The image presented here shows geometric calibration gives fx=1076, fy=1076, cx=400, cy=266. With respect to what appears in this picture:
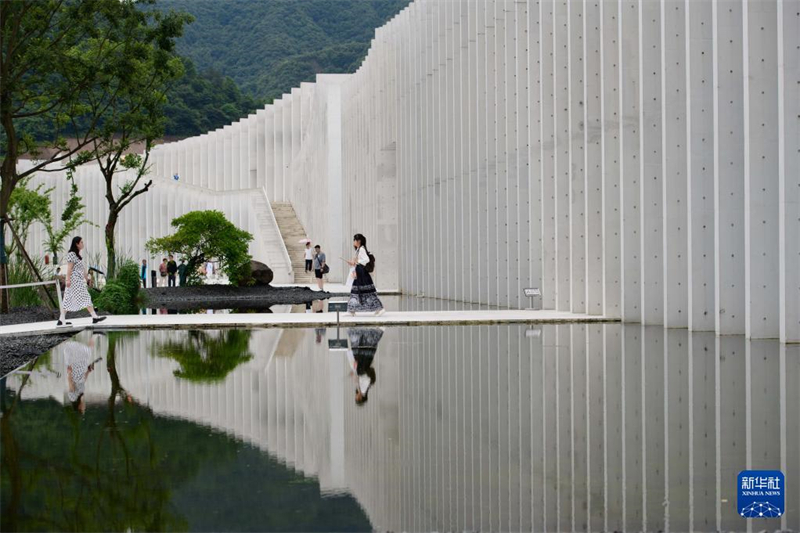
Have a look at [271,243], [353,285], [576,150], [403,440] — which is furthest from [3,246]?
[271,243]

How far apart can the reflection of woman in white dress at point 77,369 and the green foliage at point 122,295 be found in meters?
7.78

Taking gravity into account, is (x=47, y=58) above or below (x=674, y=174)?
above

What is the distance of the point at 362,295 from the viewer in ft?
66.6

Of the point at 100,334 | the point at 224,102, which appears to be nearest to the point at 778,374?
the point at 100,334

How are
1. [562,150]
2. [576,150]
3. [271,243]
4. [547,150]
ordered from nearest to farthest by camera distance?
[576,150], [562,150], [547,150], [271,243]

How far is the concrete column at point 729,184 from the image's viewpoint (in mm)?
14766

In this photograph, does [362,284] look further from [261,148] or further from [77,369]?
[261,148]

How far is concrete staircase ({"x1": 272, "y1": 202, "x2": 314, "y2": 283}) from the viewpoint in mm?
49784

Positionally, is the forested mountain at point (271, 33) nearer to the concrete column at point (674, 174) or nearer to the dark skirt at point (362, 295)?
the dark skirt at point (362, 295)

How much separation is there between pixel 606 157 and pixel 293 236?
40.2 m

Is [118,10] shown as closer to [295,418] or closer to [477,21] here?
[477,21]

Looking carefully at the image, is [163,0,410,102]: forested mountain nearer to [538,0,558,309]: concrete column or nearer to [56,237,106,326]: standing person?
[538,0,558,309]: concrete column

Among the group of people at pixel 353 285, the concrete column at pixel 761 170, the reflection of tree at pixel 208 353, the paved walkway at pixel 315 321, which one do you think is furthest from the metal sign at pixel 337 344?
the concrete column at pixel 761 170

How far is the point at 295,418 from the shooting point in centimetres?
836
